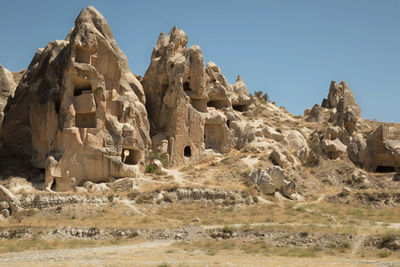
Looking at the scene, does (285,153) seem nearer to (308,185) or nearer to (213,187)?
(308,185)

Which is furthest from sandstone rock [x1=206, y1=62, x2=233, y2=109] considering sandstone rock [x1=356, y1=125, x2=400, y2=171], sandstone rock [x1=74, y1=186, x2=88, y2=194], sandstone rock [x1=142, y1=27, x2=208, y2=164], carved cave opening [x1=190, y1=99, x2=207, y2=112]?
sandstone rock [x1=74, y1=186, x2=88, y2=194]

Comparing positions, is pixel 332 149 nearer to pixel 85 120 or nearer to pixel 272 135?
pixel 272 135

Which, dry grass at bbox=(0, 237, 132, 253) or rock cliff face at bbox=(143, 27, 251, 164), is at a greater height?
rock cliff face at bbox=(143, 27, 251, 164)

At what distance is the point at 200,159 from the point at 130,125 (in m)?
7.81

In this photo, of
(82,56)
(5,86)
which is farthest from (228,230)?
(5,86)

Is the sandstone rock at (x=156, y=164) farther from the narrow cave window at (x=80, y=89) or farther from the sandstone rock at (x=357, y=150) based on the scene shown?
the sandstone rock at (x=357, y=150)

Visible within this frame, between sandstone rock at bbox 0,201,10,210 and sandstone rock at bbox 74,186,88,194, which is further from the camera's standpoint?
sandstone rock at bbox 74,186,88,194

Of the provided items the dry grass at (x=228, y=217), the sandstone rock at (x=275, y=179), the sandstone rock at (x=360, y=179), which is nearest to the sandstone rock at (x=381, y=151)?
the sandstone rock at (x=360, y=179)

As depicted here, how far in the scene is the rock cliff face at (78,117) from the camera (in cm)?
3469

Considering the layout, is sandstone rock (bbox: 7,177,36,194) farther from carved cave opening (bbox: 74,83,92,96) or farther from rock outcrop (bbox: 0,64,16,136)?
rock outcrop (bbox: 0,64,16,136)

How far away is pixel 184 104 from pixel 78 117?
9766 millimetres

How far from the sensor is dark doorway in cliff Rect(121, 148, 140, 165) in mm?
37375

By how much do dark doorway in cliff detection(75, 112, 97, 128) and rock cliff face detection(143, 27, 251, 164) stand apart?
697 cm

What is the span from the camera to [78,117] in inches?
1431
